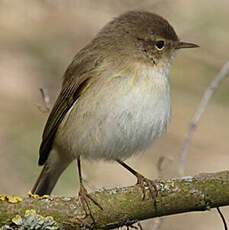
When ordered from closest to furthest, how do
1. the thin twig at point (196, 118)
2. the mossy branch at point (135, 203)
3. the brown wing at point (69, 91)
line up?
the mossy branch at point (135, 203) < the brown wing at point (69, 91) < the thin twig at point (196, 118)

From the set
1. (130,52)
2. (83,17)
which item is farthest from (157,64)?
(83,17)

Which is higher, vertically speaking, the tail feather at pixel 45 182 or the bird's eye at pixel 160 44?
the bird's eye at pixel 160 44

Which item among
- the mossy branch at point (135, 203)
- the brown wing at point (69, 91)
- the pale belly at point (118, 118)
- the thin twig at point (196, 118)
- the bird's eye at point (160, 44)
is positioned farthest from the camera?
the thin twig at point (196, 118)

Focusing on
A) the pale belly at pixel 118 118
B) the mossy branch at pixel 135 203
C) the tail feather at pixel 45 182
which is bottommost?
the tail feather at pixel 45 182

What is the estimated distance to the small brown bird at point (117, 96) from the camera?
14.1 feet

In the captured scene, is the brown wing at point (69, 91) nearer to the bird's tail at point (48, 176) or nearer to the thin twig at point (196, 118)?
the bird's tail at point (48, 176)

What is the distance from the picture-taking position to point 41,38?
331 inches

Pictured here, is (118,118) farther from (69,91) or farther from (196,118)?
(196,118)

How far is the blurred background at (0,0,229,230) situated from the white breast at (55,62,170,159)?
2428mm

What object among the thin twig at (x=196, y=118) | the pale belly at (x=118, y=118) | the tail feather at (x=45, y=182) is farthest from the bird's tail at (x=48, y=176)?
the thin twig at (x=196, y=118)

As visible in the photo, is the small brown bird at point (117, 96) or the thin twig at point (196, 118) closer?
the small brown bird at point (117, 96)

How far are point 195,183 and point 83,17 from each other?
193 inches

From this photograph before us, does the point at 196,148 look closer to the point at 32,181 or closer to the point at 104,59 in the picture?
the point at 32,181

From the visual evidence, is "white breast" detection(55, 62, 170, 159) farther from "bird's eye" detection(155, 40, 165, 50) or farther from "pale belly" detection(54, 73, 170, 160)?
"bird's eye" detection(155, 40, 165, 50)
